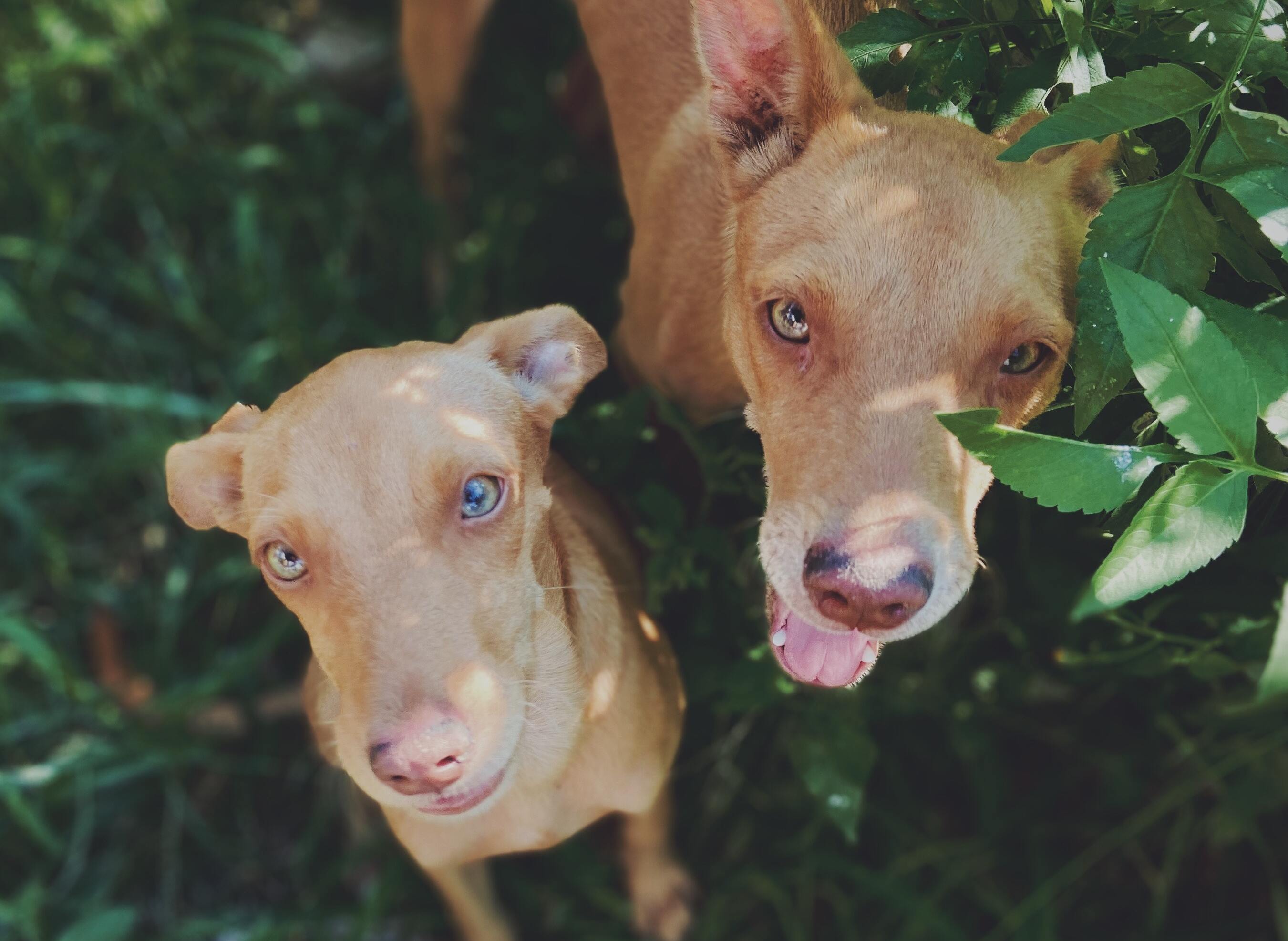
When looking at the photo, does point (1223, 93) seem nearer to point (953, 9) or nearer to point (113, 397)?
point (953, 9)

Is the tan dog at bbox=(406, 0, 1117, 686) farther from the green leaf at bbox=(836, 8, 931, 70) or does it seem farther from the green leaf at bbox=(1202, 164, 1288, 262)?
the green leaf at bbox=(1202, 164, 1288, 262)

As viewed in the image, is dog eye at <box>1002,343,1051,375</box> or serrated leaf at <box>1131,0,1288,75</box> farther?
dog eye at <box>1002,343,1051,375</box>

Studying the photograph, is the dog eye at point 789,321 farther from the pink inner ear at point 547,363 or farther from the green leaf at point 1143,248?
the green leaf at point 1143,248

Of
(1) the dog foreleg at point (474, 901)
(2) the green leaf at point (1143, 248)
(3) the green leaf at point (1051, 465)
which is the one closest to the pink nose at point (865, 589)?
(3) the green leaf at point (1051, 465)

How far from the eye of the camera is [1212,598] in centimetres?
312

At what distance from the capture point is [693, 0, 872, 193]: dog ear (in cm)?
277

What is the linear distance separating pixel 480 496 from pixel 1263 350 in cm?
182

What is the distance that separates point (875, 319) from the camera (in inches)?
101

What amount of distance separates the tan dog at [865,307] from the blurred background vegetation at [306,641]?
0.41 meters

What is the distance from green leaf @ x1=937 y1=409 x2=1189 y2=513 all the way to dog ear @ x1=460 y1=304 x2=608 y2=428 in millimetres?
1126

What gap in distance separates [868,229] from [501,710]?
4.84 ft

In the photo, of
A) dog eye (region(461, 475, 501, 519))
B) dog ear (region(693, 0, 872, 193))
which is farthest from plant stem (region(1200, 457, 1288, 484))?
dog eye (region(461, 475, 501, 519))

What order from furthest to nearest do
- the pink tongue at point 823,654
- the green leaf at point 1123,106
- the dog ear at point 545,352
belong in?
the dog ear at point 545,352 < the pink tongue at point 823,654 < the green leaf at point 1123,106

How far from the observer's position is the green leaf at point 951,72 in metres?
2.62
